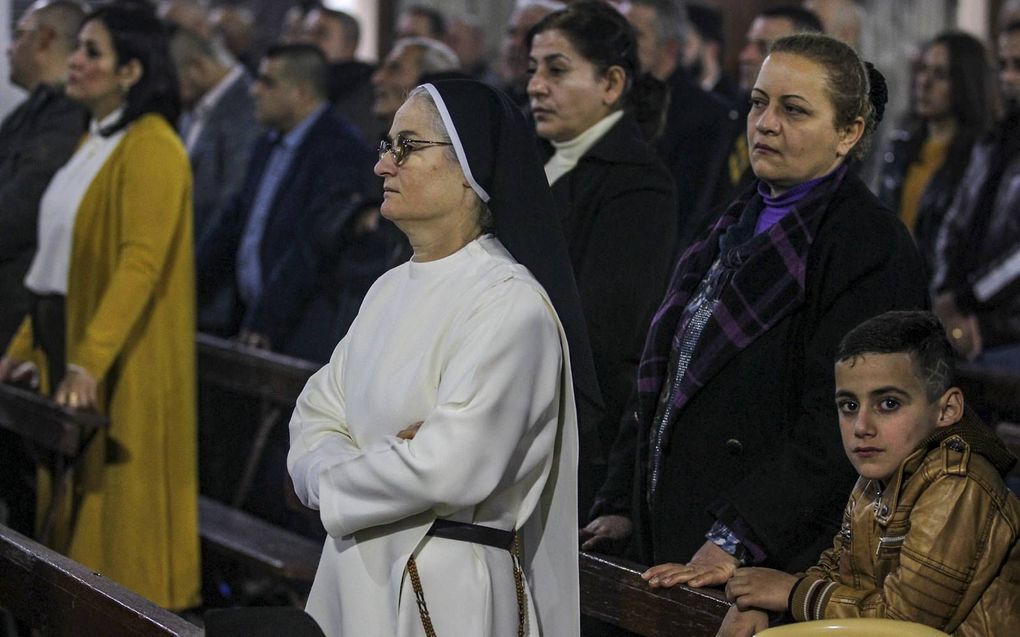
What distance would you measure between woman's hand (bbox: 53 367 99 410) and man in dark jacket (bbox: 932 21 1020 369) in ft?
10.3

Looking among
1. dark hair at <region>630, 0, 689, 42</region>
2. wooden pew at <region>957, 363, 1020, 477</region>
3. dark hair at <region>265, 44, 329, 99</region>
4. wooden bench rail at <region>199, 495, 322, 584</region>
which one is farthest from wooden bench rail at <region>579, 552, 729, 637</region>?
dark hair at <region>265, 44, 329, 99</region>

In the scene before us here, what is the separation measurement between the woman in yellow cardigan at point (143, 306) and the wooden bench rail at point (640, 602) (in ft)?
7.57

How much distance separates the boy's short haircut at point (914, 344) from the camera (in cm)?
267

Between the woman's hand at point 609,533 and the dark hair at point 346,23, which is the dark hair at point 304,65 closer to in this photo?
the dark hair at point 346,23

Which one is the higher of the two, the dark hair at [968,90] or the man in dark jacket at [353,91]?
the dark hair at [968,90]

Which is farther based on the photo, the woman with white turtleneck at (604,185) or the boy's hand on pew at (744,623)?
the woman with white turtleneck at (604,185)

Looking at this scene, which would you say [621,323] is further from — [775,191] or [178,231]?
[178,231]

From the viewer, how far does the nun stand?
262cm

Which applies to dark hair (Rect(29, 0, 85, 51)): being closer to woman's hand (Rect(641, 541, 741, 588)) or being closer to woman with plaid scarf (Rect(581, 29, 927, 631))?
woman with plaid scarf (Rect(581, 29, 927, 631))

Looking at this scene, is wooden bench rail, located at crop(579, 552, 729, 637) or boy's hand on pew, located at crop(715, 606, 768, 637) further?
wooden bench rail, located at crop(579, 552, 729, 637)

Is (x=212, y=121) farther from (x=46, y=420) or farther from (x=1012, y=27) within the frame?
(x=1012, y=27)

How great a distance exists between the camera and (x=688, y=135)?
18.2 feet

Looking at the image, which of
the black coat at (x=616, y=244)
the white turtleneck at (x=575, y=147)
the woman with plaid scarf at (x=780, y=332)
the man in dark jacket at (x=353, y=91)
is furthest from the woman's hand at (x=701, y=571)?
the man in dark jacket at (x=353, y=91)

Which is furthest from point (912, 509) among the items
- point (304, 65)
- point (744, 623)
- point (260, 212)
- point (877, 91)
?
point (304, 65)
